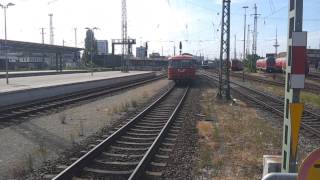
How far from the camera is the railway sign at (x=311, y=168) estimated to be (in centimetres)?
438

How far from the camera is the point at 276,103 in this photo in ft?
86.2

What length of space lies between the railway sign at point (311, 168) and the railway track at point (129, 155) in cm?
451

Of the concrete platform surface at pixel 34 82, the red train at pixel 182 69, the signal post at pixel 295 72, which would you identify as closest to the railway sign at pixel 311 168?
the signal post at pixel 295 72

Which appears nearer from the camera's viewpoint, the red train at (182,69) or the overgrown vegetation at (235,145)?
the overgrown vegetation at (235,145)

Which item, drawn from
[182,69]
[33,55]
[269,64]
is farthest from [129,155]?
[33,55]

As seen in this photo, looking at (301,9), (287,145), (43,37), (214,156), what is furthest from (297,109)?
(43,37)

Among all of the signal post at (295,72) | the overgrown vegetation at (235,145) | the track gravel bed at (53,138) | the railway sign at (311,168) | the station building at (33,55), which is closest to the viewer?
the railway sign at (311,168)

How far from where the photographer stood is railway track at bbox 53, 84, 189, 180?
30.1ft

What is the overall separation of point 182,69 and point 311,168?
41.1 m

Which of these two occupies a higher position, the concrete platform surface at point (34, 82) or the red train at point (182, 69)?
the red train at point (182, 69)

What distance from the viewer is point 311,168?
440 cm

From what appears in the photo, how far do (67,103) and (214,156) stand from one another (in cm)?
1487

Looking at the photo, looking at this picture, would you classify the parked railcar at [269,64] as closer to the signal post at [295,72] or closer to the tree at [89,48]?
the tree at [89,48]

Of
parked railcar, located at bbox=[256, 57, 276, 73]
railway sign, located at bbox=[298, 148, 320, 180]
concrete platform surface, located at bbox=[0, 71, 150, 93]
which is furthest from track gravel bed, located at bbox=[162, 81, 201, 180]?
parked railcar, located at bbox=[256, 57, 276, 73]
